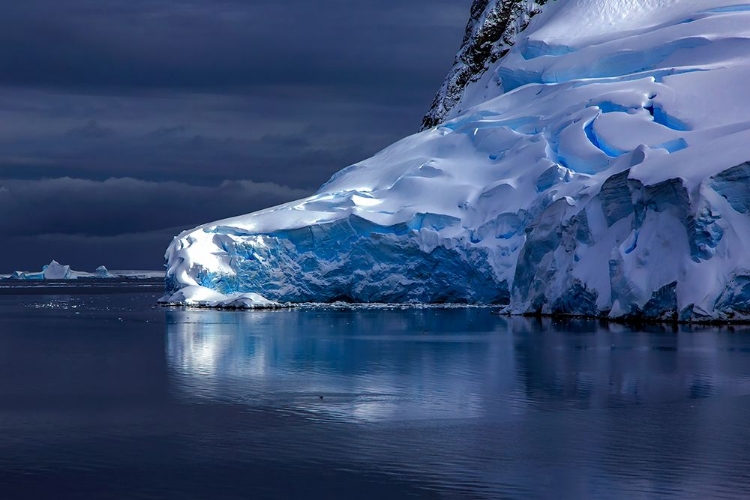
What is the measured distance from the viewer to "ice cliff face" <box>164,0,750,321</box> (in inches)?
1072

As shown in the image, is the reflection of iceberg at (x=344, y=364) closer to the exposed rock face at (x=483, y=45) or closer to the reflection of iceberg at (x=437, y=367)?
the reflection of iceberg at (x=437, y=367)

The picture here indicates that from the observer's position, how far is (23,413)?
13.3 metres

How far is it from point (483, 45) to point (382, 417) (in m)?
44.8

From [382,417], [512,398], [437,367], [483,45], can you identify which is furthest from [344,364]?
[483,45]

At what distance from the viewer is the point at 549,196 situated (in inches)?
1353

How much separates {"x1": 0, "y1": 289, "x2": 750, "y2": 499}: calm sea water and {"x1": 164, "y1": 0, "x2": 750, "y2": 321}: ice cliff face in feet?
13.0

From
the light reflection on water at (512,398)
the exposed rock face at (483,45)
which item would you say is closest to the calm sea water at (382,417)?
the light reflection on water at (512,398)

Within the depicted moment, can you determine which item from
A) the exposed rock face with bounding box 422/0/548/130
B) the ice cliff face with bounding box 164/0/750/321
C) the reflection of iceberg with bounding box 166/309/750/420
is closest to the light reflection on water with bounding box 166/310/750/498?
the reflection of iceberg with bounding box 166/309/750/420

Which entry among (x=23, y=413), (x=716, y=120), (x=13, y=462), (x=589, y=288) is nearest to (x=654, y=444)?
(x=13, y=462)

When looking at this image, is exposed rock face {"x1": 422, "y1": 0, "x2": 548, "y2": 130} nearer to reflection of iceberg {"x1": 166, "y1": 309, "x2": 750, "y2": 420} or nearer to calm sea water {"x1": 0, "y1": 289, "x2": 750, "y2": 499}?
reflection of iceberg {"x1": 166, "y1": 309, "x2": 750, "y2": 420}

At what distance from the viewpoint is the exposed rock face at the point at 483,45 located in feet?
176

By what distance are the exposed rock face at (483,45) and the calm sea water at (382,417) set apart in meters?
31.9

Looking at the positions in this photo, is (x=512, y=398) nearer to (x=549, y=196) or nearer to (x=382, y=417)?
(x=382, y=417)

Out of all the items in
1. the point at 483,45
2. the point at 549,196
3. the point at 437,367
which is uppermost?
the point at 483,45
